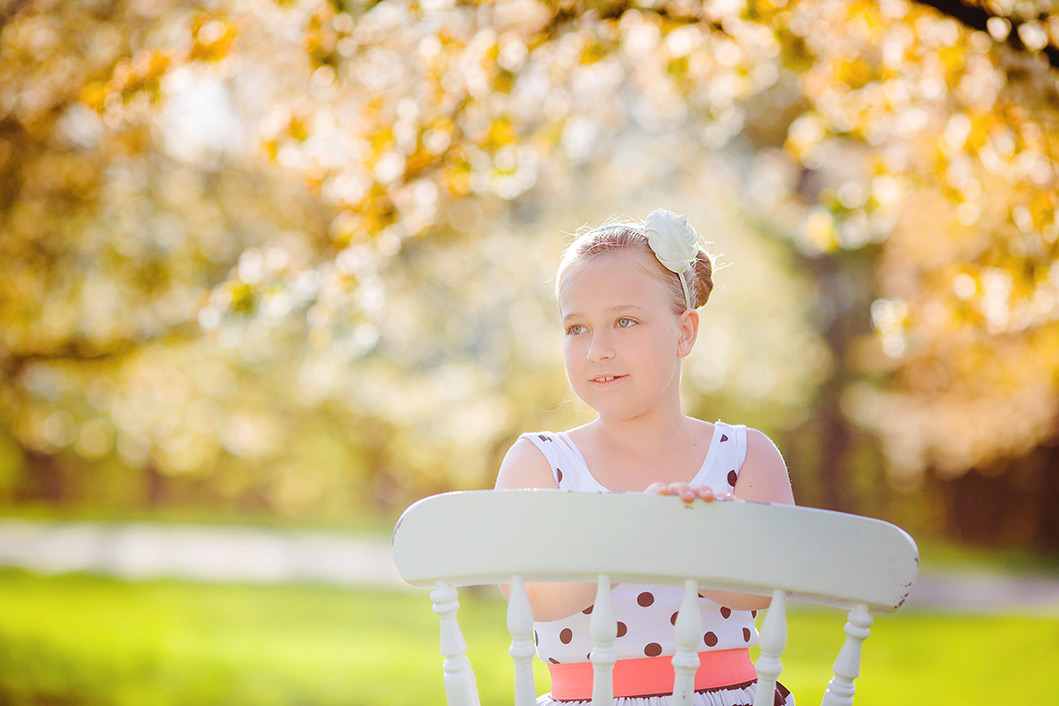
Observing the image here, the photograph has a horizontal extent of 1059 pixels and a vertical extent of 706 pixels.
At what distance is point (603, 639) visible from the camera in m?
1.19

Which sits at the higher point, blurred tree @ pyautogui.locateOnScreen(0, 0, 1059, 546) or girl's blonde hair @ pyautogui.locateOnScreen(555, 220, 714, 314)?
blurred tree @ pyautogui.locateOnScreen(0, 0, 1059, 546)

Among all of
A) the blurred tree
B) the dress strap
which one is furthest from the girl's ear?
the blurred tree

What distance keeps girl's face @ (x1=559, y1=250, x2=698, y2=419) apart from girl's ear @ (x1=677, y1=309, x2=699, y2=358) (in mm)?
73

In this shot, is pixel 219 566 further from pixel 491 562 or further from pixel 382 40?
pixel 491 562

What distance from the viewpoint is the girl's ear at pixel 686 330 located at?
1770 mm

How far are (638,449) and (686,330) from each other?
260 millimetres

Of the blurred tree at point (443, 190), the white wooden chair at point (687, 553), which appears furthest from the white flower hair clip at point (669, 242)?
the blurred tree at point (443, 190)

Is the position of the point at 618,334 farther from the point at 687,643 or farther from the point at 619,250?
the point at 687,643

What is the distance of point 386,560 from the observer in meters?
14.7

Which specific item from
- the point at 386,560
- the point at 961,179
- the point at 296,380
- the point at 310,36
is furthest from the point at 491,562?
the point at 386,560

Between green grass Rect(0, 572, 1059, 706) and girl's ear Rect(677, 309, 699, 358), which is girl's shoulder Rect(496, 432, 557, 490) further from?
green grass Rect(0, 572, 1059, 706)

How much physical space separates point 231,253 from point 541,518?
215 inches

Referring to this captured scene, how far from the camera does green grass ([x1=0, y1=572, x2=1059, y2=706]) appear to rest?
17.9ft

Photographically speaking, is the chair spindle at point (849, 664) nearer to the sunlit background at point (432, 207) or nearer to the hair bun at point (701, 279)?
the hair bun at point (701, 279)
